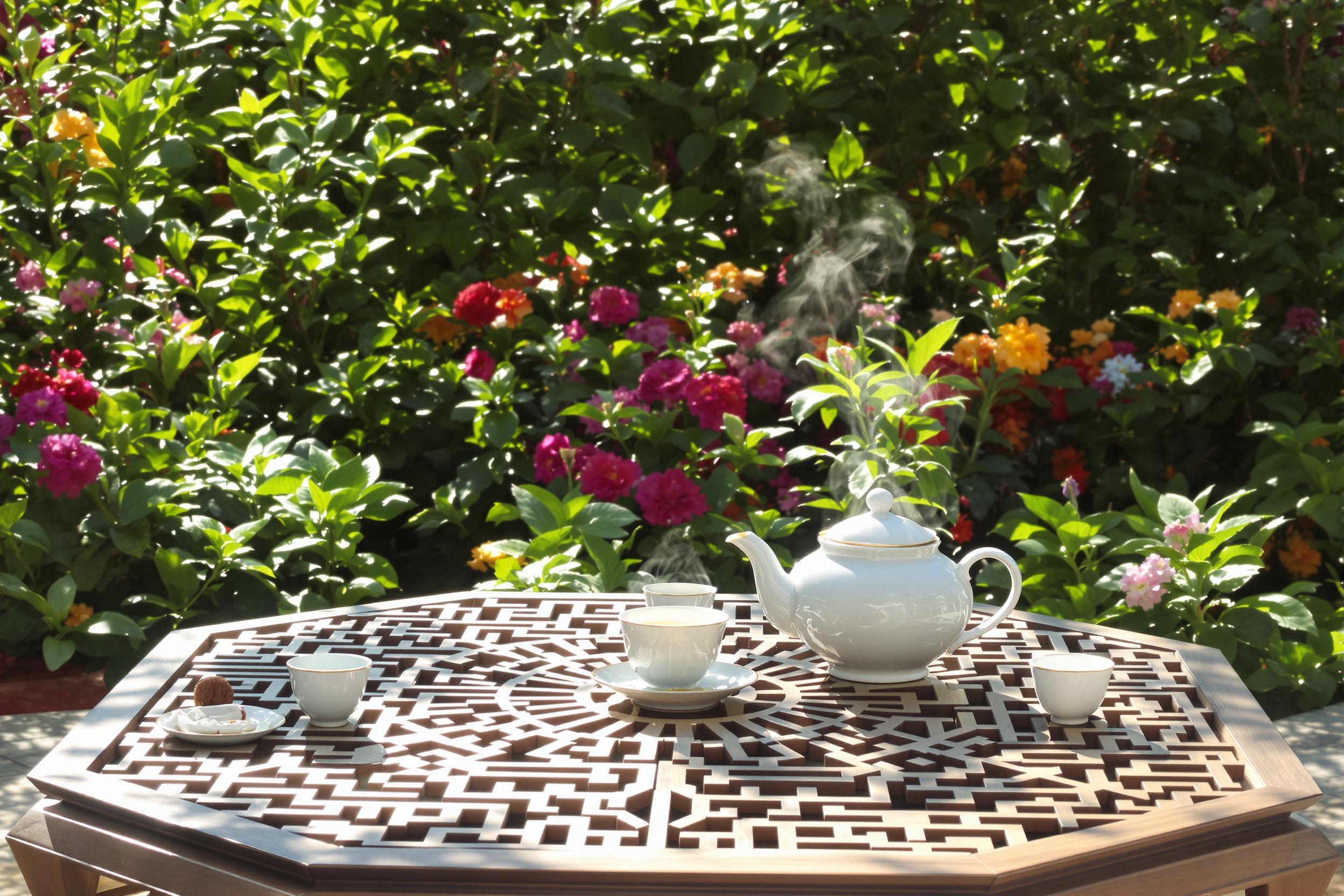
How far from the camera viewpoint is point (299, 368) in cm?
379

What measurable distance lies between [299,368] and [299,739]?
96.0 inches

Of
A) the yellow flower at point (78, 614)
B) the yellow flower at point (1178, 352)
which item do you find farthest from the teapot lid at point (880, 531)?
the yellow flower at point (1178, 352)

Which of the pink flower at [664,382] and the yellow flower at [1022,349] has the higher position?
the yellow flower at [1022,349]

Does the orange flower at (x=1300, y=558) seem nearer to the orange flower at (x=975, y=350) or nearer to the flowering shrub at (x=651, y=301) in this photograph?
the flowering shrub at (x=651, y=301)

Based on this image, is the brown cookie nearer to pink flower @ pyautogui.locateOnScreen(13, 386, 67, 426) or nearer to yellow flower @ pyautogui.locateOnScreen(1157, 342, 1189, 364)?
pink flower @ pyautogui.locateOnScreen(13, 386, 67, 426)

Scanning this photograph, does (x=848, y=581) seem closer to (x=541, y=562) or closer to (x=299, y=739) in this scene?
(x=299, y=739)

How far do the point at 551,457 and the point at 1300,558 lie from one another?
188 cm

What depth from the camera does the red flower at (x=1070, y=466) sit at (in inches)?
145

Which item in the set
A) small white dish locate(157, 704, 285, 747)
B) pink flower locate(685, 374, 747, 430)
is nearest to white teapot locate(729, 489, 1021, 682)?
small white dish locate(157, 704, 285, 747)

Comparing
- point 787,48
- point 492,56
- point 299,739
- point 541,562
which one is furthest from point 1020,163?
point 299,739

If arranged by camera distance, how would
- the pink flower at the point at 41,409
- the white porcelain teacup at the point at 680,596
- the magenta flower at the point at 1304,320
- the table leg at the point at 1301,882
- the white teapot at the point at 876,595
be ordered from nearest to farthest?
1. the table leg at the point at 1301,882
2. the white teapot at the point at 876,595
3. the white porcelain teacup at the point at 680,596
4. the pink flower at the point at 41,409
5. the magenta flower at the point at 1304,320

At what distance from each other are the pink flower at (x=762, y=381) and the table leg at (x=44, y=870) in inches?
90.1

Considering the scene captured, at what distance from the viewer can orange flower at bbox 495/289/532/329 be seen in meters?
3.50

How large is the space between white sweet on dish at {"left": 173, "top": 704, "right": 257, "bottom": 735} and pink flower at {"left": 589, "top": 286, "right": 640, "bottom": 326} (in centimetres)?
213
